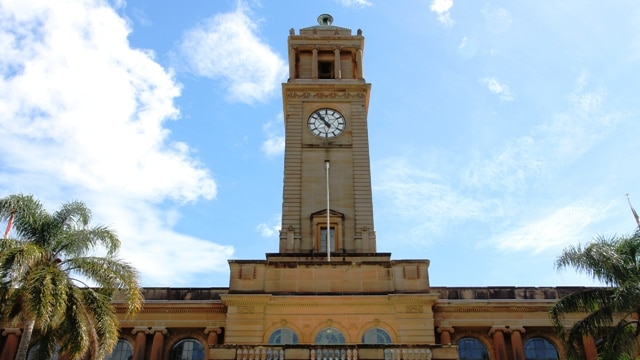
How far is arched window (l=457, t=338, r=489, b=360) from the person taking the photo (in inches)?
1267

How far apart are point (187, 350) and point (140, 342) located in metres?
2.44

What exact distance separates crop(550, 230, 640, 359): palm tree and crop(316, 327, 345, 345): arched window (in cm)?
961

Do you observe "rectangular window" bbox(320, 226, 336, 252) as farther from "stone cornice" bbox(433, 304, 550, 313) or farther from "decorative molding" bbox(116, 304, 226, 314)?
"stone cornice" bbox(433, 304, 550, 313)

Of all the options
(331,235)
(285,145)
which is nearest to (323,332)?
(331,235)

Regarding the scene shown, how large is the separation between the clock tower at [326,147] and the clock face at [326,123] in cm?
7

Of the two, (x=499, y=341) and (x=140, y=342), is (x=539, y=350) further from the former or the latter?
(x=140, y=342)

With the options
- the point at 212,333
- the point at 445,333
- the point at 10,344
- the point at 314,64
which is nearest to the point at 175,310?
the point at 212,333

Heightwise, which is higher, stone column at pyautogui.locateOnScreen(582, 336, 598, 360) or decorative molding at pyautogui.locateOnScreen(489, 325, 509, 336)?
decorative molding at pyautogui.locateOnScreen(489, 325, 509, 336)

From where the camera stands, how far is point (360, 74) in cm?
4447

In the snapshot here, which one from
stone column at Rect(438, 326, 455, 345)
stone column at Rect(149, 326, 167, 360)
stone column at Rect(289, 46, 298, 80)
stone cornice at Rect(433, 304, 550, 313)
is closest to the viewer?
stone column at Rect(149, 326, 167, 360)

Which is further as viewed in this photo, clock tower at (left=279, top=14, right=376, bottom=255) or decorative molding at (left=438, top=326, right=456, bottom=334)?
clock tower at (left=279, top=14, right=376, bottom=255)

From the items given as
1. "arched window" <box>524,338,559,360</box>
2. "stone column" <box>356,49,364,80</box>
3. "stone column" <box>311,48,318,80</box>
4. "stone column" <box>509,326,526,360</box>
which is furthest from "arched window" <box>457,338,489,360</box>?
"stone column" <box>311,48,318,80</box>

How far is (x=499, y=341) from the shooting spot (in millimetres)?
32031

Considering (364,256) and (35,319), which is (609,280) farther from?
(35,319)
